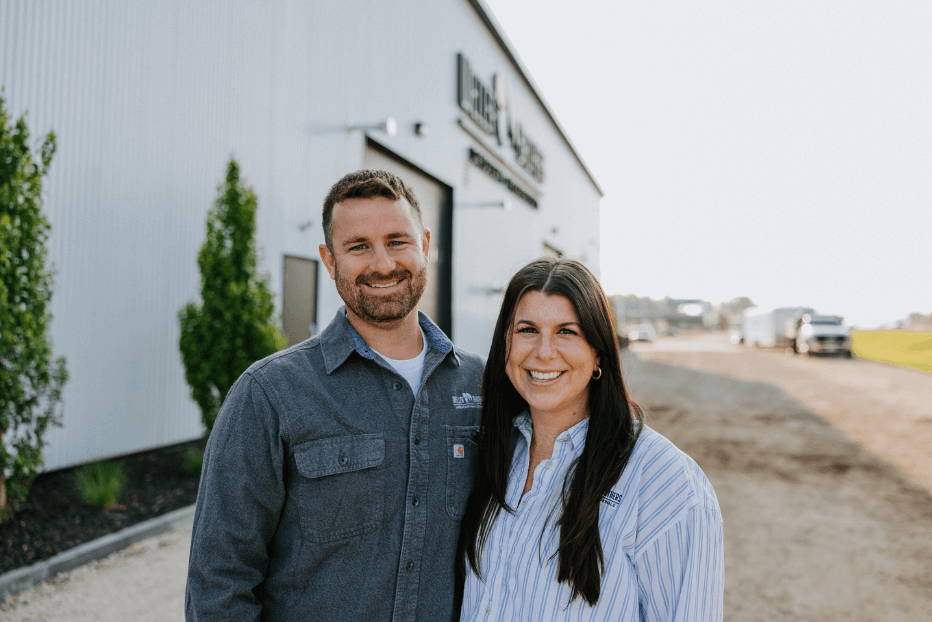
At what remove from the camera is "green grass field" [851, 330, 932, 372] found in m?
23.1

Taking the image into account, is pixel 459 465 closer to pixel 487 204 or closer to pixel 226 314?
pixel 226 314

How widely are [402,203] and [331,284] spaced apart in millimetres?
8355

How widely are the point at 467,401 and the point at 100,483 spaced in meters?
5.10

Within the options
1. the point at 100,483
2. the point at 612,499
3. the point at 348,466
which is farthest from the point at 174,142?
the point at 612,499

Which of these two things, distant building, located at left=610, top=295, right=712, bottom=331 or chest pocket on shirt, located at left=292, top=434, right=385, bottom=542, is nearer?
chest pocket on shirt, located at left=292, top=434, right=385, bottom=542

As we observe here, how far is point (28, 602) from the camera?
151 inches

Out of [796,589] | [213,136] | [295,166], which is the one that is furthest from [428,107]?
[796,589]

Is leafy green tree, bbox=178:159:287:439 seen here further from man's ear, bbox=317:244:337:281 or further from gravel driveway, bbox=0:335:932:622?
man's ear, bbox=317:244:337:281

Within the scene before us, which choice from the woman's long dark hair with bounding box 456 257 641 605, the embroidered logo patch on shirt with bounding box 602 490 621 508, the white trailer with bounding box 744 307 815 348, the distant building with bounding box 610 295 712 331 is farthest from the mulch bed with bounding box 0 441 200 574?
the distant building with bounding box 610 295 712 331

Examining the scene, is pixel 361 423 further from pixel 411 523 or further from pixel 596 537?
pixel 596 537

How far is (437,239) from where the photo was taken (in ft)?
48.7

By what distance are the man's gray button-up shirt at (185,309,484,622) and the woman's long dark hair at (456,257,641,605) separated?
12 centimetres

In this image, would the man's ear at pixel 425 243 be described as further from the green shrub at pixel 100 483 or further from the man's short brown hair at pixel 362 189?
the green shrub at pixel 100 483

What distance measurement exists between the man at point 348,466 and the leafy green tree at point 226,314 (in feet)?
16.8
